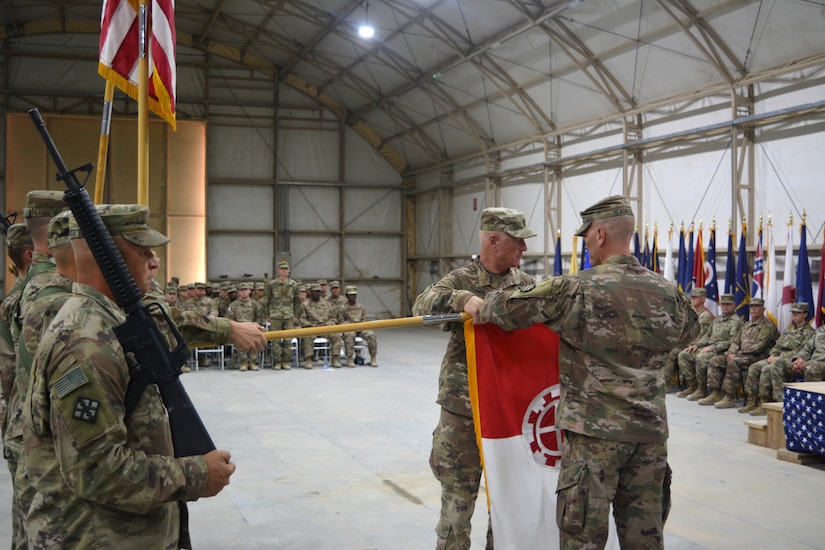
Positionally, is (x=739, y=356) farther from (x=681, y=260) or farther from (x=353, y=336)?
(x=353, y=336)

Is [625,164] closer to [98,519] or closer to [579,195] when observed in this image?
[579,195]

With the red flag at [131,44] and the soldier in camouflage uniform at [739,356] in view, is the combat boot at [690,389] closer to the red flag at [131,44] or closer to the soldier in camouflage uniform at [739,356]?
the soldier in camouflage uniform at [739,356]

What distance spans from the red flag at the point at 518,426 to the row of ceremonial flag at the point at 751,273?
6.28m

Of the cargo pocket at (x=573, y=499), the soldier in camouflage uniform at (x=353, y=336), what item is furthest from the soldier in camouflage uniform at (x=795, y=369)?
the soldier in camouflage uniform at (x=353, y=336)

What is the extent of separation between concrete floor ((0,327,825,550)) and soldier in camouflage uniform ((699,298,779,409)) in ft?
1.13

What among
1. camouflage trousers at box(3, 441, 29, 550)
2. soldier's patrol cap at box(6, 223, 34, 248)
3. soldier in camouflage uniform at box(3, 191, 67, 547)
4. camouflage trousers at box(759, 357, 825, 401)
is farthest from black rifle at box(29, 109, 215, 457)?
camouflage trousers at box(759, 357, 825, 401)

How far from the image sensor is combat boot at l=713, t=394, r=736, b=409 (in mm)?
8859

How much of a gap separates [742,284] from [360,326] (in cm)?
903

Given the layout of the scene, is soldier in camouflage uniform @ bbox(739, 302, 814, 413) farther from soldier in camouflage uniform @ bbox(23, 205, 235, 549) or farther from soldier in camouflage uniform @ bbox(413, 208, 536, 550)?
soldier in camouflage uniform @ bbox(23, 205, 235, 549)

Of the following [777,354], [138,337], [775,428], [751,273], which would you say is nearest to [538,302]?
[138,337]

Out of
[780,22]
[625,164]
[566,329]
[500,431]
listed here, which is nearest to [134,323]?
[566,329]

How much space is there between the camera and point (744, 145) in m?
11.2

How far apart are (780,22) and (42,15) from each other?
17.5 m

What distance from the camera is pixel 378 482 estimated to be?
5.57 meters
